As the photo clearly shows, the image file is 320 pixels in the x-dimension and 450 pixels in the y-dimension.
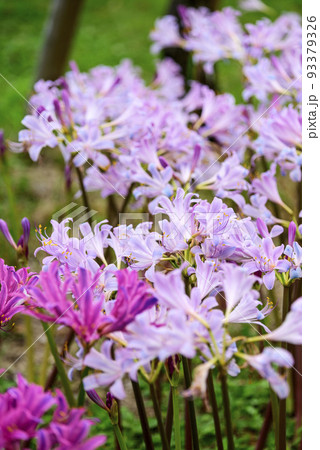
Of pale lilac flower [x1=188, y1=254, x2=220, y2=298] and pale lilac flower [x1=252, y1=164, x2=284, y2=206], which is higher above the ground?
pale lilac flower [x1=252, y1=164, x2=284, y2=206]

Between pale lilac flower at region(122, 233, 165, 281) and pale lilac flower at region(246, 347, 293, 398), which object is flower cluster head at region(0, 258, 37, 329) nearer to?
pale lilac flower at region(122, 233, 165, 281)

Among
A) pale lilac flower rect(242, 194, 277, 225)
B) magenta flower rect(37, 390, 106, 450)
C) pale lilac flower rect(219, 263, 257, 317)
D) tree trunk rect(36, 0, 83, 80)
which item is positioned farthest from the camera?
tree trunk rect(36, 0, 83, 80)

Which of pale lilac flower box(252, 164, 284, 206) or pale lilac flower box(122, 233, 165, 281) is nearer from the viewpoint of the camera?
pale lilac flower box(122, 233, 165, 281)

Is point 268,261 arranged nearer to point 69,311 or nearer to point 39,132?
point 69,311

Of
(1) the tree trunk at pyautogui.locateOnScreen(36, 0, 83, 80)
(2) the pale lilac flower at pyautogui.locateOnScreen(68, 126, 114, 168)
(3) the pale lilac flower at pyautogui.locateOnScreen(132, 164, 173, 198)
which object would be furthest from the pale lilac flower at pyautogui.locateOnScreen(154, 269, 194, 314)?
(1) the tree trunk at pyautogui.locateOnScreen(36, 0, 83, 80)

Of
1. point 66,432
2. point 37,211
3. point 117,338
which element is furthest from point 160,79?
point 66,432

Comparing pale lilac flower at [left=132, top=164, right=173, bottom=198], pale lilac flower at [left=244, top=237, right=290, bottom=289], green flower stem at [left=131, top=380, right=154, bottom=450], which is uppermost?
pale lilac flower at [left=132, top=164, right=173, bottom=198]

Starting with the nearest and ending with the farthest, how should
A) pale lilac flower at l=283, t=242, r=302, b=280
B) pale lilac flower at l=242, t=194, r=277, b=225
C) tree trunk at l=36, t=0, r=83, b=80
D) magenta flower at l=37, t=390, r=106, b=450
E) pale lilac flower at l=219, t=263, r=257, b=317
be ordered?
magenta flower at l=37, t=390, r=106, b=450 → pale lilac flower at l=219, t=263, r=257, b=317 → pale lilac flower at l=283, t=242, r=302, b=280 → pale lilac flower at l=242, t=194, r=277, b=225 → tree trunk at l=36, t=0, r=83, b=80

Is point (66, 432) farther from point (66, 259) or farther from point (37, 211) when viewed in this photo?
point (37, 211)
